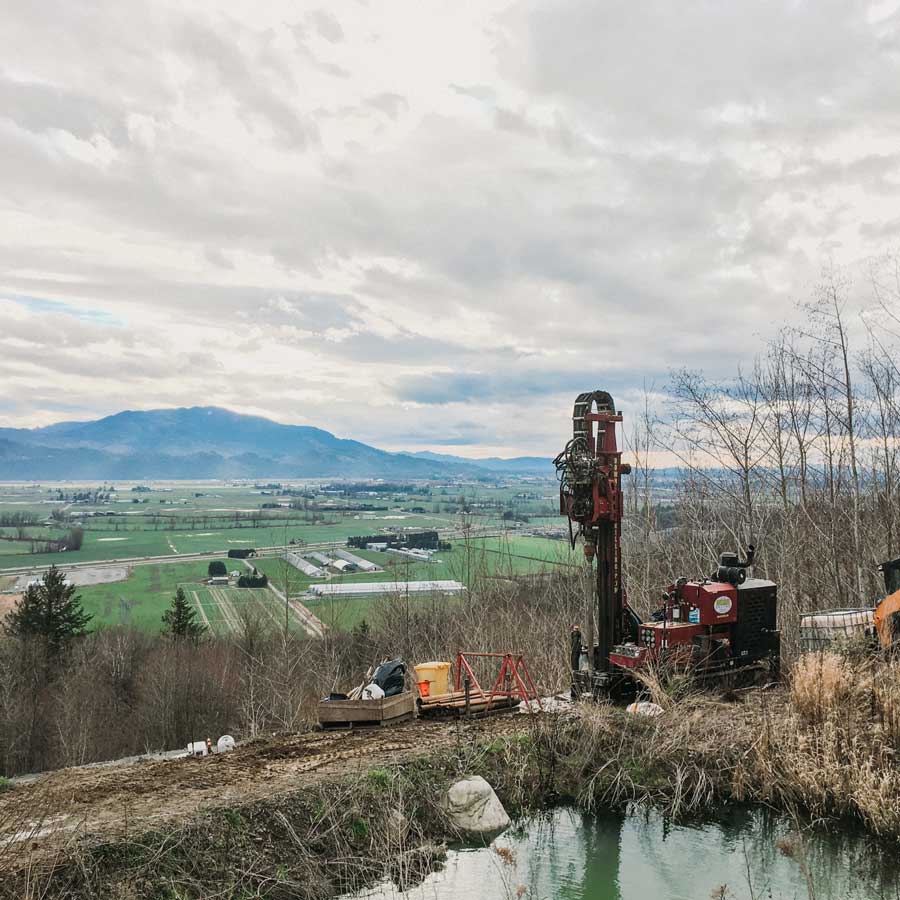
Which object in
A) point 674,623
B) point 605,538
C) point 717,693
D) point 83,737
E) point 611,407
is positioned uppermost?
point 611,407

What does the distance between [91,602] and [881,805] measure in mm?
62386

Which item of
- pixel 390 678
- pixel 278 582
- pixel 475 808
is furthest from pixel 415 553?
pixel 475 808

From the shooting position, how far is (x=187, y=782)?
10.5 metres

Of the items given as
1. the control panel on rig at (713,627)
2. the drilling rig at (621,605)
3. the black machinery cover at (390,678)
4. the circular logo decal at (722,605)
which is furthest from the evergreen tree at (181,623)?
the circular logo decal at (722,605)

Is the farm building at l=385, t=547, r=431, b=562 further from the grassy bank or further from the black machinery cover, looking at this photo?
the grassy bank

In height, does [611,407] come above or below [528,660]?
above

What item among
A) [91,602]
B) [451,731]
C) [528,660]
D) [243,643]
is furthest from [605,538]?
[91,602]

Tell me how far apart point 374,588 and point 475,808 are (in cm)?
4315

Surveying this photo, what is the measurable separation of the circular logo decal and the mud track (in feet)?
12.9

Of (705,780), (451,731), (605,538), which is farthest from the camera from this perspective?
(605,538)

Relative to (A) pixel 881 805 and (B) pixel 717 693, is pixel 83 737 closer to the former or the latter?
(B) pixel 717 693

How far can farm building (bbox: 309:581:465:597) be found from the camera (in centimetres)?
4156

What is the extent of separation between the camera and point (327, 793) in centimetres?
1013

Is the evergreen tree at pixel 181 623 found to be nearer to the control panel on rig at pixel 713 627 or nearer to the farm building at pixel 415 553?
the farm building at pixel 415 553
